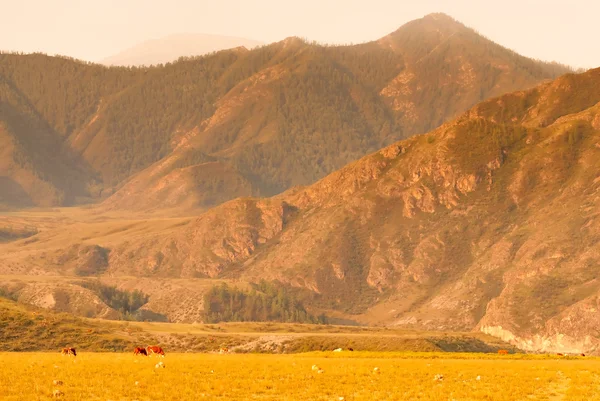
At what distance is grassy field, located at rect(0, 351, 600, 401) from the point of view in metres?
51.1

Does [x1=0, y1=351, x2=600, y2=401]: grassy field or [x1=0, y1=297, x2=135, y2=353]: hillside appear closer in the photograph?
[x1=0, y1=351, x2=600, y2=401]: grassy field

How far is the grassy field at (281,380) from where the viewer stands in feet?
168

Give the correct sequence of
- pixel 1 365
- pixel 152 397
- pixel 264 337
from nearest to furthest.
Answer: pixel 152 397 < pixel 1 365 < pixel 264 337

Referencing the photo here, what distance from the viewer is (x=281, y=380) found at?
57.9 m

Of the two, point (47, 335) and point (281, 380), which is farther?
point (47, 335)

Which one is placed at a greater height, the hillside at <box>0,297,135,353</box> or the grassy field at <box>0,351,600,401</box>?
the grassy field at <box>0,351,600,401</box>

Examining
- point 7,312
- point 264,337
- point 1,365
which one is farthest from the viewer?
point 264,337

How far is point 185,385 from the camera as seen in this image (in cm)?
5375

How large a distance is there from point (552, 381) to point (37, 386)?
106 ft

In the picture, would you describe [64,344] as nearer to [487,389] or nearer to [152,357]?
[152,357]

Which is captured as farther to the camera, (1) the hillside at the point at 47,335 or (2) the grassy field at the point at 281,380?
(1) the hillside at the point at 47,335

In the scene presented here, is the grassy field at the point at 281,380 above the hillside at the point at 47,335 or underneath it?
above

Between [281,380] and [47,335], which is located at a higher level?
[281,380]

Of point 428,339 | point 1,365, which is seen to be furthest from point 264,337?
Answer: point 1,365
